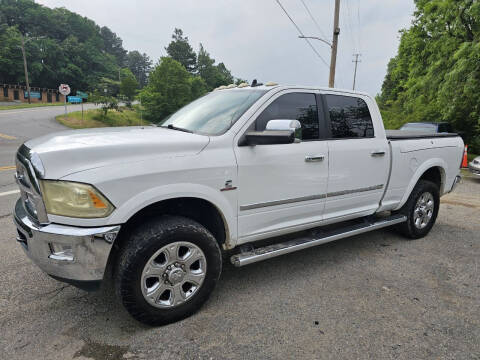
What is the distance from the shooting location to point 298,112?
318 centimetres

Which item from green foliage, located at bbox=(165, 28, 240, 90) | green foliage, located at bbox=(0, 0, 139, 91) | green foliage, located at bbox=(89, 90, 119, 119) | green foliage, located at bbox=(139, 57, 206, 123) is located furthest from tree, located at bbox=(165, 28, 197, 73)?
green foliage, located at bbox=(89, 90, 119, 119)

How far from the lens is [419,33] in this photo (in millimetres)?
16828

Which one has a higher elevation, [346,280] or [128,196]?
[128,196]

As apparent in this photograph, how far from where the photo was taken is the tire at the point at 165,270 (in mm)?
2240

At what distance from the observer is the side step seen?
2.77m

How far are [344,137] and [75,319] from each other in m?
2.99

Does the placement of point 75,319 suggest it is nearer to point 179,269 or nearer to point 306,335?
point 179,269

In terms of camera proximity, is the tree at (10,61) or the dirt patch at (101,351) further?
the tree at (10,61)

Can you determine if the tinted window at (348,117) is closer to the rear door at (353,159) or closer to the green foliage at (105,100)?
the rear door at (353,159)

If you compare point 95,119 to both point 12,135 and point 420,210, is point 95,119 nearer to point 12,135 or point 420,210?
point 12,135

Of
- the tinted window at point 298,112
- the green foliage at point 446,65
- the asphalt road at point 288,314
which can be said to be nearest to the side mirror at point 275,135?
the tinted window at point 298,112

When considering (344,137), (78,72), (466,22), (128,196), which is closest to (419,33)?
(466,22)

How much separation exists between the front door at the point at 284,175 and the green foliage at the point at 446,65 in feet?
41.6

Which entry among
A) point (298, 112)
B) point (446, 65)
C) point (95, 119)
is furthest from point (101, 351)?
point (95, 119)
